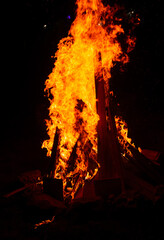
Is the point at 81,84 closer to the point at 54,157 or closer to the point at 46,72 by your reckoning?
the point at 54,157

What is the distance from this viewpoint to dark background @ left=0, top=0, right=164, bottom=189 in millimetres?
10906

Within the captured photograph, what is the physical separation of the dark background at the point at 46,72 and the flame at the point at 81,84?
15.0 ft

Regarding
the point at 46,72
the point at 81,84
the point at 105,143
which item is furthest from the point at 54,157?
the point at 46,72

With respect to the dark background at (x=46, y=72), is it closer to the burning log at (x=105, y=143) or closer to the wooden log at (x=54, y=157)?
the wooden log at (x=54, y=157)

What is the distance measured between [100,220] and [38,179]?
2.73m

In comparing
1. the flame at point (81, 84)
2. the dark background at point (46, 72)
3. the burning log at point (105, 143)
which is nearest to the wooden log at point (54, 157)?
the flame at point (81, 84)

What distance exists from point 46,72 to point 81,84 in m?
6.80

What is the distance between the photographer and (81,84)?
611 centimetres

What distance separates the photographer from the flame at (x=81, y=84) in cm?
586

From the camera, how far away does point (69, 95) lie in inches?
237

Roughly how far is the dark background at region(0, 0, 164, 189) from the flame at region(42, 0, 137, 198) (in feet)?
15.0

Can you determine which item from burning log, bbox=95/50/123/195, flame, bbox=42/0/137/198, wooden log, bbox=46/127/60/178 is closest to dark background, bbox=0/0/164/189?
wooden log, bbox=46/127/60/178

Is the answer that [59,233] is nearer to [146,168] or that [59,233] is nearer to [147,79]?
[146,168]

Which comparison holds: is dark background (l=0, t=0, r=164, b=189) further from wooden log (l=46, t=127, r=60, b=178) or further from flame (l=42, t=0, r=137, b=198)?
flame (l=42, t=0, r=137, b=198)
